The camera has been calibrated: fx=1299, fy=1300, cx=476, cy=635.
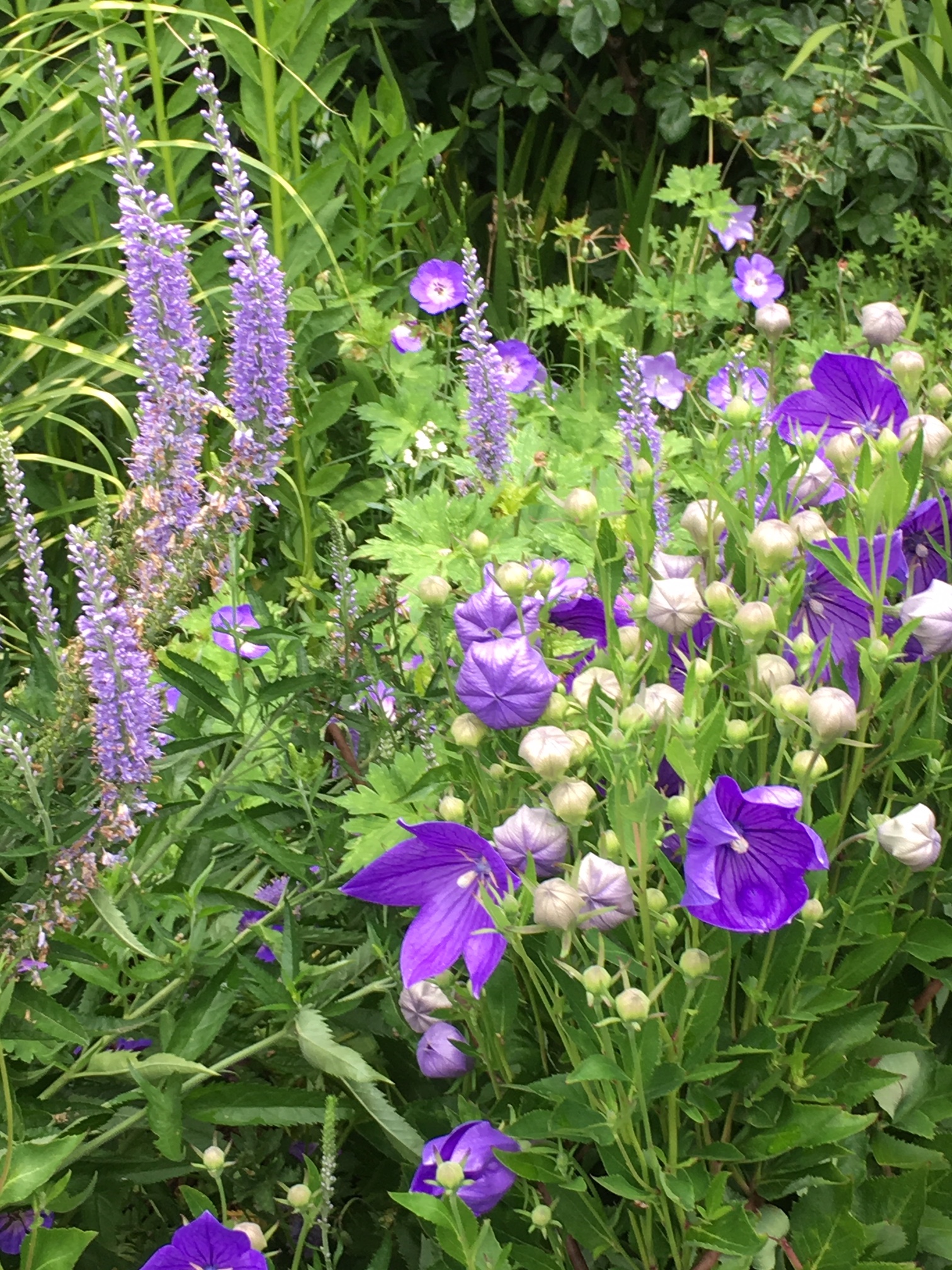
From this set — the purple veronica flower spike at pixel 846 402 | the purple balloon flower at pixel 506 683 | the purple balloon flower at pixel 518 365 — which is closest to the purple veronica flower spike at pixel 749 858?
the purple balloon flower at pixel 506 683

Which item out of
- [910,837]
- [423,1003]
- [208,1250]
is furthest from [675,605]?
[208,1250]

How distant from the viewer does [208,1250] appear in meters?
0.72

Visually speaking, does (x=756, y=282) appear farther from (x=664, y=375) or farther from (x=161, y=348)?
(x=161, y=348)

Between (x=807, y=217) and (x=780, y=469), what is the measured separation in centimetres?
250

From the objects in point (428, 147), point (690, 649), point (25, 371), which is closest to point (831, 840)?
point (690, 649)

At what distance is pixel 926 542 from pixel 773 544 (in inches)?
8.6

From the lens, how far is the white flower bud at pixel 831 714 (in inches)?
23.5

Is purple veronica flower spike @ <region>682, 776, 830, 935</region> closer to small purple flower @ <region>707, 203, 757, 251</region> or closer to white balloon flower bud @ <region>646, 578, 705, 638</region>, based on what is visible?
white balloon flower bud @ <region>646, 578, 705, 638</region>

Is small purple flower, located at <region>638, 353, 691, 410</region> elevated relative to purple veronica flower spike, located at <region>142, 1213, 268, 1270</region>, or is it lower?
lower

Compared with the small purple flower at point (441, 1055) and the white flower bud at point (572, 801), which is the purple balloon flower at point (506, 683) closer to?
the white flower bud at point (572, 801)

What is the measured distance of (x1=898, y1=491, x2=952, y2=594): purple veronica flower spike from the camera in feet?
2.59

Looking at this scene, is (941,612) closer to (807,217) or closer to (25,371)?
(25,371)

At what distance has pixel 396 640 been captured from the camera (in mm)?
1057

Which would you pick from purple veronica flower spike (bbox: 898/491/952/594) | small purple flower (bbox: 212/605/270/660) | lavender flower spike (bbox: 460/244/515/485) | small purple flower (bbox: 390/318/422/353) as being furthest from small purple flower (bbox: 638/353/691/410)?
purple veronica flower spike (bbox: 898/491/952/594)
